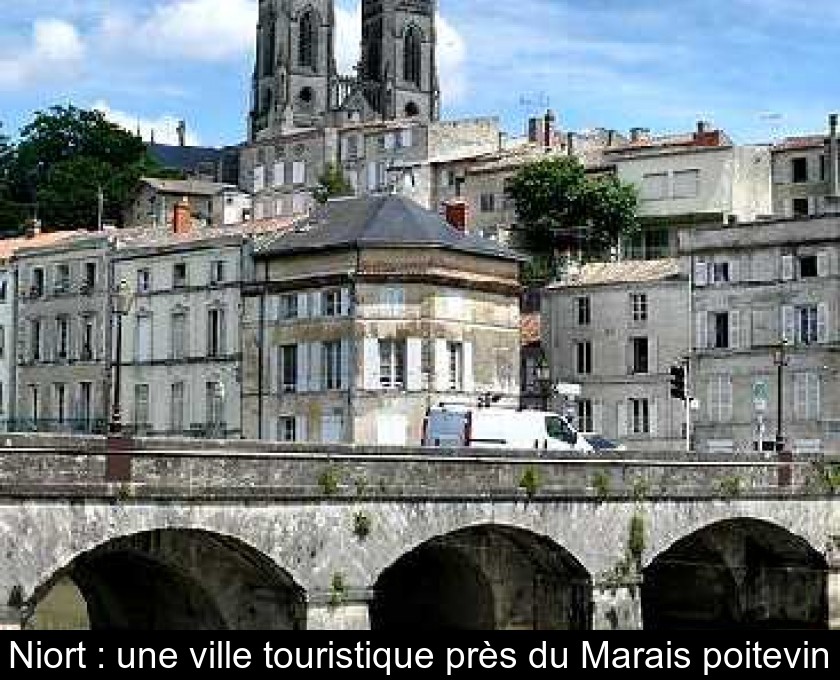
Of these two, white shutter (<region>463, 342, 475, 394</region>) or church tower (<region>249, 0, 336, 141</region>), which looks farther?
church tower (<region>249, 0, 336, 141</region>)

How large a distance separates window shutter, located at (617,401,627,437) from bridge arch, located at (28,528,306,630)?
37007 mm

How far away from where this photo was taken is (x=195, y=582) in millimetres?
33781

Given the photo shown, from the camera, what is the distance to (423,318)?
204 ft

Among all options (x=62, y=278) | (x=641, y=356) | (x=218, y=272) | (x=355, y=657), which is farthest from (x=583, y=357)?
(x=355, y=657)

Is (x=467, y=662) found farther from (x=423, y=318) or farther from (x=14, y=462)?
(x=423, y=318)

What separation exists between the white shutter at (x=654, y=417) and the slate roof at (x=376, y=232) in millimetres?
8130

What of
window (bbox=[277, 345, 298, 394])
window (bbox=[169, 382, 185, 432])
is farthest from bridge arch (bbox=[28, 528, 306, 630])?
window (bbox=[169, 382, 185, 432])

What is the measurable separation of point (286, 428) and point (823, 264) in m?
20.9


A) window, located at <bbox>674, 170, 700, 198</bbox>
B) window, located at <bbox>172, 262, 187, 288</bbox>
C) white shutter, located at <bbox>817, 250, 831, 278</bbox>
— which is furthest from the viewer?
window, located at <bbox>674, 170, 700, 198</bbox>

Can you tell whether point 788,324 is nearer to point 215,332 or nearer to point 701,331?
point 701,331

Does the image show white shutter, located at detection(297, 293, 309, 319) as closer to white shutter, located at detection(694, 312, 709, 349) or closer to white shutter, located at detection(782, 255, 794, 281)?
white shutter, located at detection(694, 312, 709, 349)

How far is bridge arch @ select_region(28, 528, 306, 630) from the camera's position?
32781mm

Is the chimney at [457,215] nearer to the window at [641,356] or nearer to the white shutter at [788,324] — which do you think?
the window at [641,356]

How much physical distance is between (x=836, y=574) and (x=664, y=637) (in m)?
4.92
